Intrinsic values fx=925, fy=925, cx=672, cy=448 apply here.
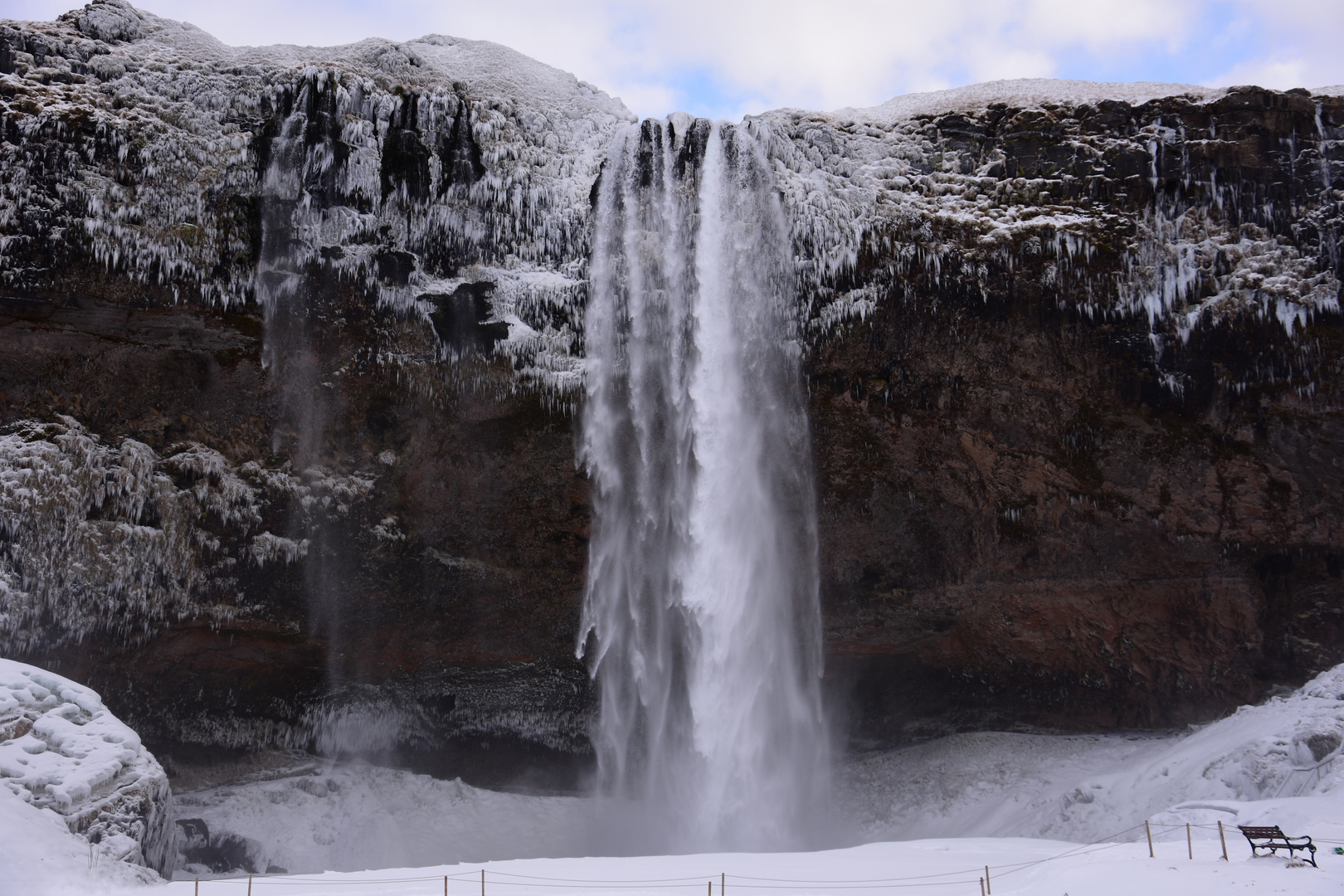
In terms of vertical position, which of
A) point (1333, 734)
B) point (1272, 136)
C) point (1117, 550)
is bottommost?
point (1333, 734)

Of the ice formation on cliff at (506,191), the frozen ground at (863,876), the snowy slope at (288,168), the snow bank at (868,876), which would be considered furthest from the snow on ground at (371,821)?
the snowy slope at (288,168)

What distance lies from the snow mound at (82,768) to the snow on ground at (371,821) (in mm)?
7014

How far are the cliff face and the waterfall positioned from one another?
26.7 inches

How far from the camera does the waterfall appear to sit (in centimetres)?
1923

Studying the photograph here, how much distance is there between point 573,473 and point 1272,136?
1577cm

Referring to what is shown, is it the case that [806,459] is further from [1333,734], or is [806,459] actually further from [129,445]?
[129,445]

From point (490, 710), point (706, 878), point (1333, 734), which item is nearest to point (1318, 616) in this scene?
point (1333, 734)

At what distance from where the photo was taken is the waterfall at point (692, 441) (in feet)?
63.1

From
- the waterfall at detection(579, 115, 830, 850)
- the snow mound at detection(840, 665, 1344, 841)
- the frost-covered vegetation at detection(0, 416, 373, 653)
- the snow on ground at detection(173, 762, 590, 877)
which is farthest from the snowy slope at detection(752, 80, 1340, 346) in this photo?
the snow on ground at detection(173, 762, 590, 877)

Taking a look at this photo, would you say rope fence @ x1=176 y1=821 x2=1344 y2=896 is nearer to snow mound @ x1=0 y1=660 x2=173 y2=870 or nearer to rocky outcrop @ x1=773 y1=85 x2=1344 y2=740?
snow mound @ x1=0 y1=660 x2=173 y2=870

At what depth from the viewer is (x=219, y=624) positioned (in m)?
19.3

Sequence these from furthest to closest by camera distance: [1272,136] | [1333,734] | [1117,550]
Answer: [1117,550], [1272,136], [1333,734]

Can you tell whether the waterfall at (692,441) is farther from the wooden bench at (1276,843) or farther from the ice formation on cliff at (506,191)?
the wooden bench at (1276,843)

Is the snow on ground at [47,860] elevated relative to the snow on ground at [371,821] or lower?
elevated
